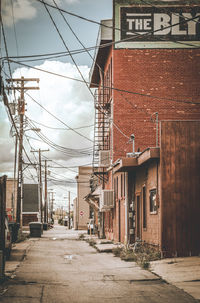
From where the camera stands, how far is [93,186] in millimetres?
41656

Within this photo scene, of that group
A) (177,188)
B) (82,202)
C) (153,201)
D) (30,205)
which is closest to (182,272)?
(177,188)

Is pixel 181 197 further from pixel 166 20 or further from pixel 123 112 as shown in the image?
pixel 166 20

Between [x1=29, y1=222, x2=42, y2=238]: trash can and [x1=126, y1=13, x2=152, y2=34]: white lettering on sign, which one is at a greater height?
[x1=126, y1=13, x2=152, y2=34]: white lettering on sign

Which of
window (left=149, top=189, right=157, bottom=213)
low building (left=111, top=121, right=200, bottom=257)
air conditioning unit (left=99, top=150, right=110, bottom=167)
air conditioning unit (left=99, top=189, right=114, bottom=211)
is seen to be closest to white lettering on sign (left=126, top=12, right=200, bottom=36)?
air conditioning unit (left=99, top=150, right=110, bottom=167)

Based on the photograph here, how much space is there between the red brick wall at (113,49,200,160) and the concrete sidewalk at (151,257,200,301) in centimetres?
1423

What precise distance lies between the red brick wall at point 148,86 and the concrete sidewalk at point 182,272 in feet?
46.7

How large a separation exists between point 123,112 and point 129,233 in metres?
8.39

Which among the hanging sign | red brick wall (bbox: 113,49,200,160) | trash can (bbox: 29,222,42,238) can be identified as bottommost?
trash can (bbox: 29,222,42,238)

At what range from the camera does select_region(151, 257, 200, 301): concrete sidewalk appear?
10475 millimetres

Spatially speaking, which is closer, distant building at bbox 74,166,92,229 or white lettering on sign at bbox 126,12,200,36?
white lettering on sign at bbox 126,12,200,36

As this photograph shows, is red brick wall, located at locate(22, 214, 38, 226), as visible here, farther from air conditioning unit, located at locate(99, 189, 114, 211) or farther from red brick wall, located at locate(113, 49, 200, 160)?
red brick wall, located at locate(113, 49, 200, 160)

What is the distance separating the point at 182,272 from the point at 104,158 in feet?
59.9

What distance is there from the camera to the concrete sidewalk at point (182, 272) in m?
10.5

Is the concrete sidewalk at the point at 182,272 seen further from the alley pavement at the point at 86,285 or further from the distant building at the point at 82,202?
the distant building at the point at 82,202
